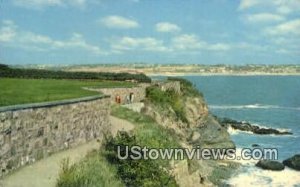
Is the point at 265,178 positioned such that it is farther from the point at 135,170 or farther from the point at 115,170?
the point at 115,170

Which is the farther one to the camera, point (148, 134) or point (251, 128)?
point (251, 128)

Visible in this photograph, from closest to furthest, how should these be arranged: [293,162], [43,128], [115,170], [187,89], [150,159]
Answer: [115,170]
[43,128]
[150,159]
[293,162]
[187,89]

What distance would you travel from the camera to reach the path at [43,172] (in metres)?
12.9

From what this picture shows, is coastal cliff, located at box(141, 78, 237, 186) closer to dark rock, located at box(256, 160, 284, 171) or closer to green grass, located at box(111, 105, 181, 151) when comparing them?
green grass, located at box(111, 105, 181, 151)

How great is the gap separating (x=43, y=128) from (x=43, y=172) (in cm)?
228

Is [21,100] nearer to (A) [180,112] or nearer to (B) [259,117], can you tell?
(A) [180,112]

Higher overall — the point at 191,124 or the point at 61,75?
the point at 61,75

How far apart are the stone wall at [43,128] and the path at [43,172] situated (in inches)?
9.5

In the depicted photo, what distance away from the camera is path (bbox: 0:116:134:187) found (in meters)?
12.9

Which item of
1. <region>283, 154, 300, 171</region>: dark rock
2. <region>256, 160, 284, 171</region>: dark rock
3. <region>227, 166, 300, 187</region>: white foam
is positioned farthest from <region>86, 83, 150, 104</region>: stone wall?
<region>283, 154, 300, 171</region>: dark rock

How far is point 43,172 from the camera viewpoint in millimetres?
14203

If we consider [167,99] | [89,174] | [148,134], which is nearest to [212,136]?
[167,99]

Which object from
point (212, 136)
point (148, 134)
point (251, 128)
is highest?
point (148, 134)

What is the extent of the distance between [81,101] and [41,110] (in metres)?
3.82
